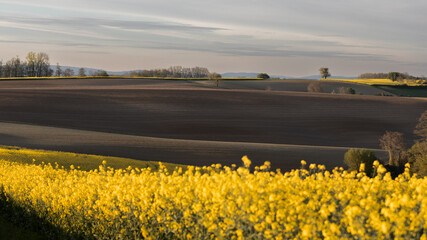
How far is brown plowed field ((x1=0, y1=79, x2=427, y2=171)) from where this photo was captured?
50.3 m

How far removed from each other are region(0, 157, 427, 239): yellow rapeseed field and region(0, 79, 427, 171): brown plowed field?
37413 mm

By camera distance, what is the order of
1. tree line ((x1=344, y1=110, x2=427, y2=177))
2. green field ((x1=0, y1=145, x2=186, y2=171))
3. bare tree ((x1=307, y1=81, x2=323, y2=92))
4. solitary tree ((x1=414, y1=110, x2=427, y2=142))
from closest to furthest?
green field ((x1=0, y1=145, x2=186, y2=171)), tree line ((x1=344, y1=110, x2=427, y2=177)), solitary tree ((x1=414, y1=110, x2=427, y2=142)), bare tree ((x1=307, y1=81, x2=323, y2=92))

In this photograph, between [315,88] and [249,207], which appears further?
[315,88]

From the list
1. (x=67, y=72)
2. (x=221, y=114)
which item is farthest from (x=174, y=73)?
(x=221, y=114)

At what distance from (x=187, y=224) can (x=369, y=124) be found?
54.3 m

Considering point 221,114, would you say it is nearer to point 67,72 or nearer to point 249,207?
point 249,207

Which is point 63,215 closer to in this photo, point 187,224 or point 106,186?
point 106,186

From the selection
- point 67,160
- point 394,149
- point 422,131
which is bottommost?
point 394,149

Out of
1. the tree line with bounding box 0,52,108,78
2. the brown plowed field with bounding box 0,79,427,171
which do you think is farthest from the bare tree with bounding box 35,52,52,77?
the brown plowed field with bounding box 0,79,427,171

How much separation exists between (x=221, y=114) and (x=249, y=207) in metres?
51.7

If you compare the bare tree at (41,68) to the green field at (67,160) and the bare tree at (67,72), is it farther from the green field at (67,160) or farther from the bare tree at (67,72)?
the green field at (67,160)

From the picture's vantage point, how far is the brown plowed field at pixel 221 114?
50.3 m

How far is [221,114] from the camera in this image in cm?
5878

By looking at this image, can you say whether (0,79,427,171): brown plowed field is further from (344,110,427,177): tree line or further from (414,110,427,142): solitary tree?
(344,110,427,177): tree line
